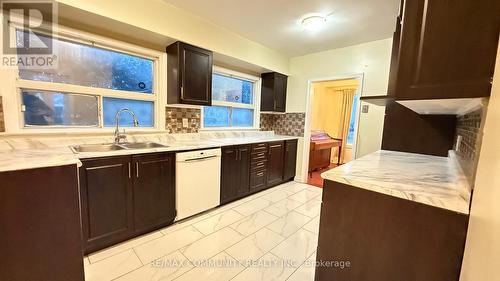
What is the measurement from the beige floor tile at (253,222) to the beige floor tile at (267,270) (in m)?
0.43

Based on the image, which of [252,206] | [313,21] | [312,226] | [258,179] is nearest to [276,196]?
[258,179]

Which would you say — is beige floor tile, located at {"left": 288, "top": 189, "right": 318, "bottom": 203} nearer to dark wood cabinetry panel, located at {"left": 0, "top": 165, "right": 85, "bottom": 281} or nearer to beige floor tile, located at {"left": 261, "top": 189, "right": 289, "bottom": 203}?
beige floor tile, located at {"left": 261, "top": 189, "right": 289, "bottom": 203}

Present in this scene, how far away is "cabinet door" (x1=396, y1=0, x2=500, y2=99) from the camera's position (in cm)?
74

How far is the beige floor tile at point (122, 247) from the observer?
1712 mm

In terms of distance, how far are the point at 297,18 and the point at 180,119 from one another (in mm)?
2013

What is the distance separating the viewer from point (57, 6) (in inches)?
65.9

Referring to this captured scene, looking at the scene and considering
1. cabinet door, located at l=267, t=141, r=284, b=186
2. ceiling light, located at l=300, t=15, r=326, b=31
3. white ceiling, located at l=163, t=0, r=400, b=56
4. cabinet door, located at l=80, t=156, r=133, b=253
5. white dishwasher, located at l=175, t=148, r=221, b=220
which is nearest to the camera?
cabinet door, located at l=80, t=156, r=133, b=253

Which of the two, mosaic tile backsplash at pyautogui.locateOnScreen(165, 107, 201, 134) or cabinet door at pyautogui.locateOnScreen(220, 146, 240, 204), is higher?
mosaic tile backsplash at pyautogui.locateOnScreen(165, 107, 201, 134)

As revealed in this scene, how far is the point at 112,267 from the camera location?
5.25 feet

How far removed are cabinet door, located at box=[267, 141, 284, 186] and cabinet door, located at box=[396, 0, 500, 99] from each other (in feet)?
8.30

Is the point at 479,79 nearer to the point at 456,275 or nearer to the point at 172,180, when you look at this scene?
the point at 456,275

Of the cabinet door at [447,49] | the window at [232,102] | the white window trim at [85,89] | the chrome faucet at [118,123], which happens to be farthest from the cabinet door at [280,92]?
the cabinet door at [447,49]

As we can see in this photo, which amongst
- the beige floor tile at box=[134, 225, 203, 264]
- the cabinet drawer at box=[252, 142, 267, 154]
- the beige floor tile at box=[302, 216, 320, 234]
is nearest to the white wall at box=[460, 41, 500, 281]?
the beige floor tile at box=[302, 216, 320, 234]

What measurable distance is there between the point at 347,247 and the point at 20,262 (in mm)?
1950
